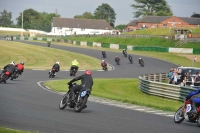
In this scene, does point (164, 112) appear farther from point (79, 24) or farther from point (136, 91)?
point (79, 24)

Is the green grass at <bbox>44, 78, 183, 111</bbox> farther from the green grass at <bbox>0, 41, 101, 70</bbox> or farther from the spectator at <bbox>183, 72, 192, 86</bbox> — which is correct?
the green grass at <bbox>0, 41, 101, 70</bbox>

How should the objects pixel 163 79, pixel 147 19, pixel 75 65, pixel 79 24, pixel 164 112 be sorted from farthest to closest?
pixel 79 24
pixel 147 19
pixel 75 65
pixel 163 79
pixel 164 112

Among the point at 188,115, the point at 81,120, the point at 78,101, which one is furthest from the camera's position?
the point at 78,101

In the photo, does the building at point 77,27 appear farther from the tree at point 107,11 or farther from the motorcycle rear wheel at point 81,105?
the motorcycle rear wheel at point 81,105

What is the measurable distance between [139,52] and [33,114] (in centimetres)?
6357

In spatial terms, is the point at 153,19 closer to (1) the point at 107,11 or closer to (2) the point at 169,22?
(2) the point at 169,22

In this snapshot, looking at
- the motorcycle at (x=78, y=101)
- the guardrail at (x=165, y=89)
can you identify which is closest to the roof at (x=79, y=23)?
the guardrail at (x=165, y=89)

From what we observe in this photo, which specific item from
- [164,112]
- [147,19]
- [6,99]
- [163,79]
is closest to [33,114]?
[6,99]

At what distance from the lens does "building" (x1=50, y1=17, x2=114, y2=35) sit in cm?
12576

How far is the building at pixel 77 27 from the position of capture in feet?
413

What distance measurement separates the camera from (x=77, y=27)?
13250cm

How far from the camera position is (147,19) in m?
121

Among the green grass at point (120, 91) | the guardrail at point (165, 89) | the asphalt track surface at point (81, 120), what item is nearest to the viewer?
the asphalt track surface at point (81, 120)

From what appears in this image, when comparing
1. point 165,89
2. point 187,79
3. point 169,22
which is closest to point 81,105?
point 165,89
